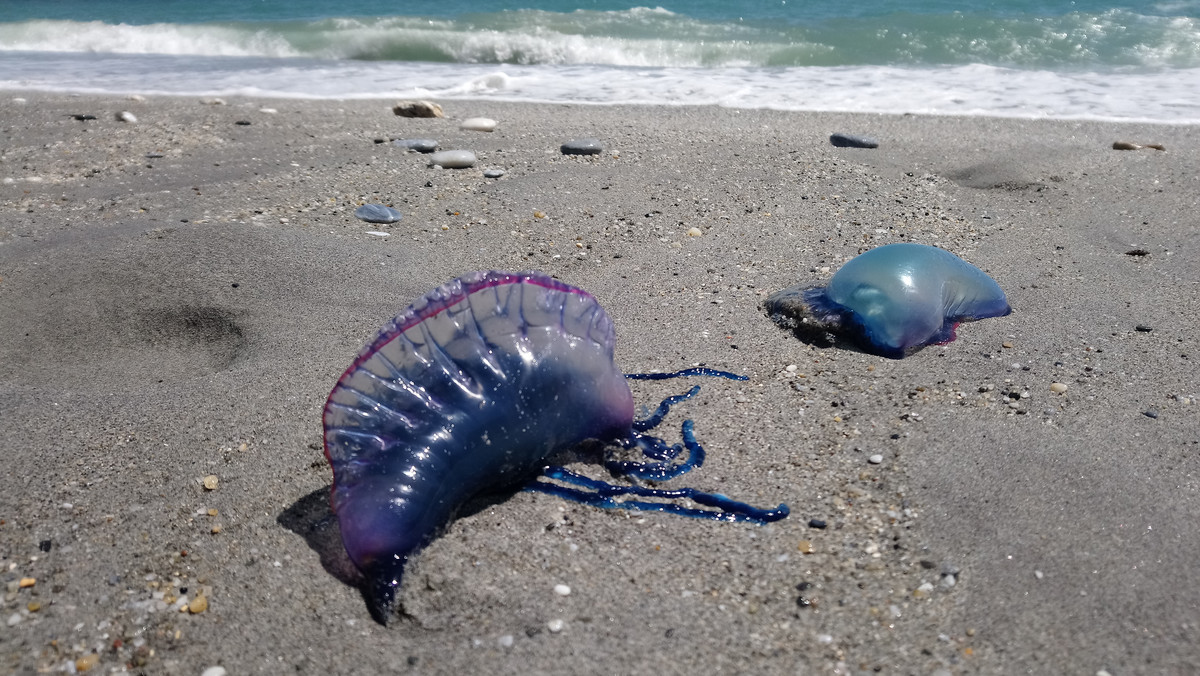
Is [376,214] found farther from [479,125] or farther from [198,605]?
[198,605]

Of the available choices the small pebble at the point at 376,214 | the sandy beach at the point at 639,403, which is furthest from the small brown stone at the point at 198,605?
the small pebble at the point at 376,214

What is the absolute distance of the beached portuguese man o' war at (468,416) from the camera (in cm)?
175

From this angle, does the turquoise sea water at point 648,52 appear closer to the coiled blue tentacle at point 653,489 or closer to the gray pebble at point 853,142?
the gray pebble at point 853,142

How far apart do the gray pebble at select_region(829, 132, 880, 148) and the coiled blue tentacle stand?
282cm

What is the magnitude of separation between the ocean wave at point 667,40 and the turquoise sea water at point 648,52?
3cm

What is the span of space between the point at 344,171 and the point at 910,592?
3.10 m

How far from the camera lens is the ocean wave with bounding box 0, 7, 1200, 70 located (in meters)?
7.58

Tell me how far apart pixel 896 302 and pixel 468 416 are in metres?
1.38

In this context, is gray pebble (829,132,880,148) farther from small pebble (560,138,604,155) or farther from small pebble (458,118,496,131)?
small pebble (458,118,496,131)

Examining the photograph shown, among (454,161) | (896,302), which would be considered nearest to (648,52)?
(454,161)

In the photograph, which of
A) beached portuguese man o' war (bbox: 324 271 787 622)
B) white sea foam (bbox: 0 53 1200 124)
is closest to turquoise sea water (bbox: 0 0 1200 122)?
white sea foam (bbox: 0 53 1200 124)

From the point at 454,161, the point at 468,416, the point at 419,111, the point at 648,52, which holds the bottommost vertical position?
the point at 468,416

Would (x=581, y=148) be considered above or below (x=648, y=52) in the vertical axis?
below

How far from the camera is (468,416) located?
72.2 inches
